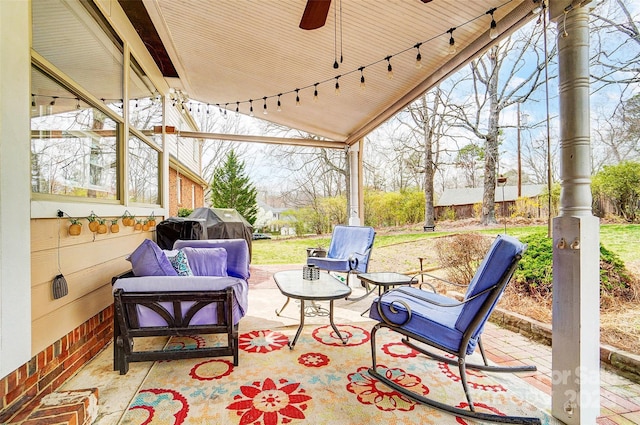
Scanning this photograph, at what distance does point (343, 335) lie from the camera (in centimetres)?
306

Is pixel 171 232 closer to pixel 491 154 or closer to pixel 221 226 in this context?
pixel 221 226

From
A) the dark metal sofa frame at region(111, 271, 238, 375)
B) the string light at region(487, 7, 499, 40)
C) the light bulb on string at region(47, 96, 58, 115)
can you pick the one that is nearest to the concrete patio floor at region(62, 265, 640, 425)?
the dark metal sofa frame at region(111, 271, 238, 375)

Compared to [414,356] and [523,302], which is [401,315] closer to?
[414,356]

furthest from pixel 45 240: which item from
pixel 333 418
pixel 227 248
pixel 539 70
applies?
pixel 539 70

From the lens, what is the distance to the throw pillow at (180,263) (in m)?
2.98

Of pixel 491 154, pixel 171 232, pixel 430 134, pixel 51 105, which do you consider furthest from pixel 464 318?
pixel 430 134

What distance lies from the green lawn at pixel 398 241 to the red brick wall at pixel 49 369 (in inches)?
185

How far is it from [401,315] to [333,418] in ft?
2.63

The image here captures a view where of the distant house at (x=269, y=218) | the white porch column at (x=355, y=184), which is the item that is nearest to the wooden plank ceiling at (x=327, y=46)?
the white porch column at (x=355, y=184)

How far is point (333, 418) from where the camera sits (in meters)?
1.83

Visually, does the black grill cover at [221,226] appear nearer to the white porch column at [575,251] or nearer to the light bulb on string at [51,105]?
the light bulb on string at [51,105]

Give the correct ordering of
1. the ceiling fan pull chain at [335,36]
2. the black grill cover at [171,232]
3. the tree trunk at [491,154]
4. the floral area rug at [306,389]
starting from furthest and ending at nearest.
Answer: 1. the tree trunk at [491,154]
2. the black grill cover at [171,232]
3. the ceiling fan pull chain at [335,36]
4. the floral area rug at [306,389]

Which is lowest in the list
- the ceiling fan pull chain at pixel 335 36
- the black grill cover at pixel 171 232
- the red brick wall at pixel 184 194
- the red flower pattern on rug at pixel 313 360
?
the red flower pattern on rug at pixel 313 360

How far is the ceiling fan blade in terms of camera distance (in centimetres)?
221
